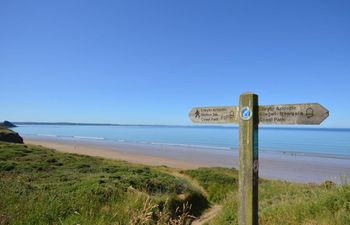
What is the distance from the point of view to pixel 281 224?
536 centimetres

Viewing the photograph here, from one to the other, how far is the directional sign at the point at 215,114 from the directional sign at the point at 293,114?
0.35 meters

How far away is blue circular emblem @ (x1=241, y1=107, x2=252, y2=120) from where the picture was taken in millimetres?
3837

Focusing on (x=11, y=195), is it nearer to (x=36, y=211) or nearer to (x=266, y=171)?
(x=36, y=211)

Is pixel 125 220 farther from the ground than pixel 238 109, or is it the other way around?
pixel 238 109

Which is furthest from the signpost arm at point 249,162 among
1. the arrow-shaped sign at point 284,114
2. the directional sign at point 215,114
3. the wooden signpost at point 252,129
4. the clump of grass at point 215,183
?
the clump of grass at point 215,183

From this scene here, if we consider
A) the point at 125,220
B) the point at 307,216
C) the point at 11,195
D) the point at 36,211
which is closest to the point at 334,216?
the point at 307,216

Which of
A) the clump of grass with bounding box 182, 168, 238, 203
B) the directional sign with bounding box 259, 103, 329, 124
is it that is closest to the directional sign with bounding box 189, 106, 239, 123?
the directional sign with bounding box 259, 103, 329, 124

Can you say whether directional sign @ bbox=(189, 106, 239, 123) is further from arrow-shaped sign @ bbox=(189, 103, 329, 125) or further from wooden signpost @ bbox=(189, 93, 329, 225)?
wooden signpost @ bbox=(189, 93, 329, 225)

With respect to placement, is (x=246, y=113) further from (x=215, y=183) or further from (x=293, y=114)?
(x=215, y=183)

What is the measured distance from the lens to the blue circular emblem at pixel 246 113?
3837 millimetres

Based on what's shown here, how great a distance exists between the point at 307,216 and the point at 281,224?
1.59 ft

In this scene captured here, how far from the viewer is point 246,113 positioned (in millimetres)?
3869

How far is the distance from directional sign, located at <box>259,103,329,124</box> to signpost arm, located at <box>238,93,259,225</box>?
4.3 inches

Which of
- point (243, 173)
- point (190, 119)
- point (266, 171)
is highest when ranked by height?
point (190, 119)
